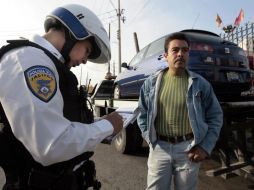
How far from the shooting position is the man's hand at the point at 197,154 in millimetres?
2646

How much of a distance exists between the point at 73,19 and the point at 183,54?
1.46 metres

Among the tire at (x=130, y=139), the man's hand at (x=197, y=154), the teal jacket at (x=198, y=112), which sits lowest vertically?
the tire at (x=130, y=139)

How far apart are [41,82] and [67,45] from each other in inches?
15.9

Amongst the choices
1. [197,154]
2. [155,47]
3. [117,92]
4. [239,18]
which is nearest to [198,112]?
[197,154]

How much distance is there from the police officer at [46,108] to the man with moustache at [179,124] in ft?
3.95

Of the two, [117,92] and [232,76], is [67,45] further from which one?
[117,92]

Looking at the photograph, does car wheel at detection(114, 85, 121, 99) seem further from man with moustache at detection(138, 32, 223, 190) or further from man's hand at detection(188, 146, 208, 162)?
man's hand at detection(188, 146, 208, 162)

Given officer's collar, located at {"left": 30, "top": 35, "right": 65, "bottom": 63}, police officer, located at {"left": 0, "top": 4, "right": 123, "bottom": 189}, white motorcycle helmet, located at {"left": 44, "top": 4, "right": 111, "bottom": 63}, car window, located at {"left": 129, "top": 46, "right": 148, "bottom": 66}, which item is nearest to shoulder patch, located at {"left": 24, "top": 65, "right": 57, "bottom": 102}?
police officer, located at {"left": 0, "top": 4, "right": 123, "bottom": 189}

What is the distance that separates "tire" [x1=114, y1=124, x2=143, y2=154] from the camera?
20.4 feet

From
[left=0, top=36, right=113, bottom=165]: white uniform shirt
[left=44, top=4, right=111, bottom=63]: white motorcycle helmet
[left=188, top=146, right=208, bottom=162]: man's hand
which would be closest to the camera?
[left=0, top=36, right=113, bottom=165]: white uniform shirt

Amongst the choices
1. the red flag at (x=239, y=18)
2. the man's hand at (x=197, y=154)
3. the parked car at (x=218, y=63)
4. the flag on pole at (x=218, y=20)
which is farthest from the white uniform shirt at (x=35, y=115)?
the flag on pole at (x=218, y=20)

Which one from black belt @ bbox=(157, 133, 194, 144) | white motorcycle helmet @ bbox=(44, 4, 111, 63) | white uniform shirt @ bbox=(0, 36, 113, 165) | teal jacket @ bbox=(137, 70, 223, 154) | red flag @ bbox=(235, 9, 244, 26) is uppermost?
red flag @ bbox=(235, 9, 244, 26)

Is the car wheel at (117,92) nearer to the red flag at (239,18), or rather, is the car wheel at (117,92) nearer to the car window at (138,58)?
the car window at (138,58)

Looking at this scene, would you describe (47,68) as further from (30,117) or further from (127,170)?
(127,170)
